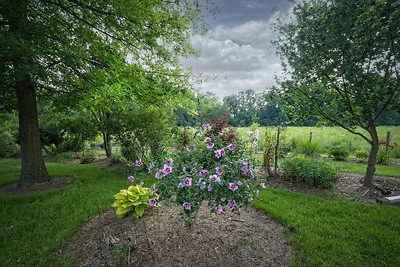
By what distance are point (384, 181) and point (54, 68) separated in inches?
332

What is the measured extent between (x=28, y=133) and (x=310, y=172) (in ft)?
22.3

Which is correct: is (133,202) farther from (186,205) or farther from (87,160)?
(87,160)

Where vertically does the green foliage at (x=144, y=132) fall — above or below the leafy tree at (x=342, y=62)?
below

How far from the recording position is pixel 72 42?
12.0 feet

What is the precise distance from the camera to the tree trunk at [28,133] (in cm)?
459

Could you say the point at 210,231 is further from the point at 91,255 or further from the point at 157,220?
the point at 91,255

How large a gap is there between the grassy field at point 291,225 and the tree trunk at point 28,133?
0.79m


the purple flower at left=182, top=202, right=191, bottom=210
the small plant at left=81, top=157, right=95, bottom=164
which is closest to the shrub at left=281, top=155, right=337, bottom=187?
the purple flower at left=182, top=202, right=191, bottom=210

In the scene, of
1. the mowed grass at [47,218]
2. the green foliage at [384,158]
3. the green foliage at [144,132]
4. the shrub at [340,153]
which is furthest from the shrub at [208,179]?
the green foliage at [384,158]

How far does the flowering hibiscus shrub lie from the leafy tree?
2885mm

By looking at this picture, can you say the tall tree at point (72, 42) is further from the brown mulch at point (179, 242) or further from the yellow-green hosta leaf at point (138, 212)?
the brown mulch at point (179, 242)

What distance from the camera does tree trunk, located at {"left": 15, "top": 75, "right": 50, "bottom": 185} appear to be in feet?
15.1

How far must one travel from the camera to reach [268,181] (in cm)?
511

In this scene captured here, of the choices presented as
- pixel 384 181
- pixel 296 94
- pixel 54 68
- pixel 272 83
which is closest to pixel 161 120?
pixel 54 68
